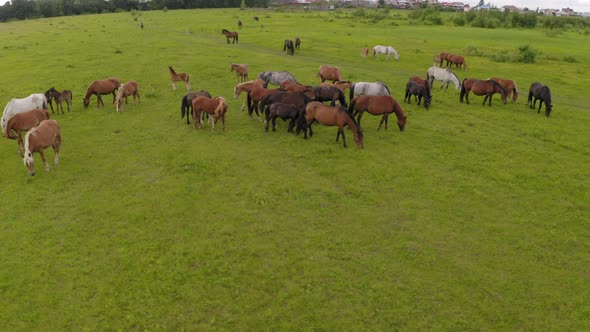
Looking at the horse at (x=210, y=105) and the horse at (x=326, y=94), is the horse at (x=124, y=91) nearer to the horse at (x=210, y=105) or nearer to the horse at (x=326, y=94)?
the horse at (x=210, y=105)

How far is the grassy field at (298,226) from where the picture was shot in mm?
7164

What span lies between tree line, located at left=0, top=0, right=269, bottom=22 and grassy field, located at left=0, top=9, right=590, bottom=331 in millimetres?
90832

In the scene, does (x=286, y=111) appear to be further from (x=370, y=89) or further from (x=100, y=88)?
(x=100, y=88)

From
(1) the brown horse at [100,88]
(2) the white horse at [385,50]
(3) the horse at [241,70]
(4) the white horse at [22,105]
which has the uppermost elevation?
(2) the white horse at [385,50]

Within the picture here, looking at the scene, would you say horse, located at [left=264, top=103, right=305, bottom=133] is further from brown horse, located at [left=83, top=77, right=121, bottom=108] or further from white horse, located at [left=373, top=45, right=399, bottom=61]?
white horse, located at [left=373, top=45, right=399, bottom=61]

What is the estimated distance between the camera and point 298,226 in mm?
9508

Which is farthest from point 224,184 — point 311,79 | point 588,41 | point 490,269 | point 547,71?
point 588,41

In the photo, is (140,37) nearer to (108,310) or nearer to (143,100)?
(143,100)

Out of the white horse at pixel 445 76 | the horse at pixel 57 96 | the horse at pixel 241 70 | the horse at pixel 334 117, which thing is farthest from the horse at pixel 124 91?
the white horse at pixel 445 76

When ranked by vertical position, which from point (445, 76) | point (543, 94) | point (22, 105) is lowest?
point (22, 105)

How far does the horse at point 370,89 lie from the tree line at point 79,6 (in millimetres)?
86112

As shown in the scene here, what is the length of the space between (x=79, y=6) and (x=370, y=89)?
10197cm

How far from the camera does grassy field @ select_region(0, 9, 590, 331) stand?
282 inches

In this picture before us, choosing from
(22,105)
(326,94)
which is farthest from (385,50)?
(22,105)
